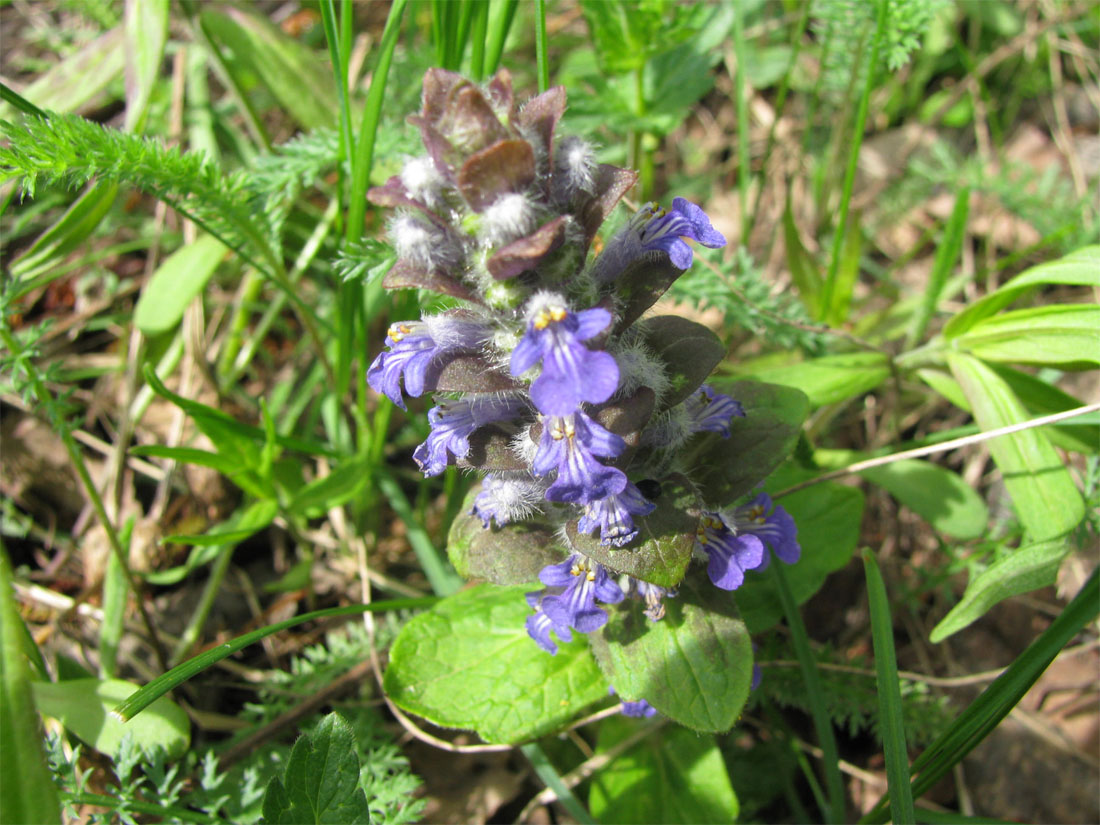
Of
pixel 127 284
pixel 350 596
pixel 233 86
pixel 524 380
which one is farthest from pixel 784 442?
pixel 127 284

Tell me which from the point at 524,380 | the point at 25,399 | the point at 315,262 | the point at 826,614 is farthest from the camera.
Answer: the point at 315,262

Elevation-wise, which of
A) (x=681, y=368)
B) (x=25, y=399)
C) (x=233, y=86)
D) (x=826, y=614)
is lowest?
(x=826, y=614)

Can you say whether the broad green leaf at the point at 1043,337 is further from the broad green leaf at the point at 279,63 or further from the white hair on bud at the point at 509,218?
the broad green leaf at the point at 279,63

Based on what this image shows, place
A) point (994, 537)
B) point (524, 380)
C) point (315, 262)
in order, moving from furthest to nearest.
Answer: point (315, 262)
point (994, 537)
point (524, 380)

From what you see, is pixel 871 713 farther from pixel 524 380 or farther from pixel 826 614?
pixel 524 380

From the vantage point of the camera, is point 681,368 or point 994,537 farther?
point 994,537

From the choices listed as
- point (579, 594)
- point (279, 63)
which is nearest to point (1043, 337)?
point (579, 594)

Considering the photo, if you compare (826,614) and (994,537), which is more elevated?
(994,537)

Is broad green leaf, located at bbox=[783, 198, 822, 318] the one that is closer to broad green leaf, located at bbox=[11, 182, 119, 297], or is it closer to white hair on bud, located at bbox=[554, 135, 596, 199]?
white hair on bud, located at bbox=[554, 135, 596, 199]
